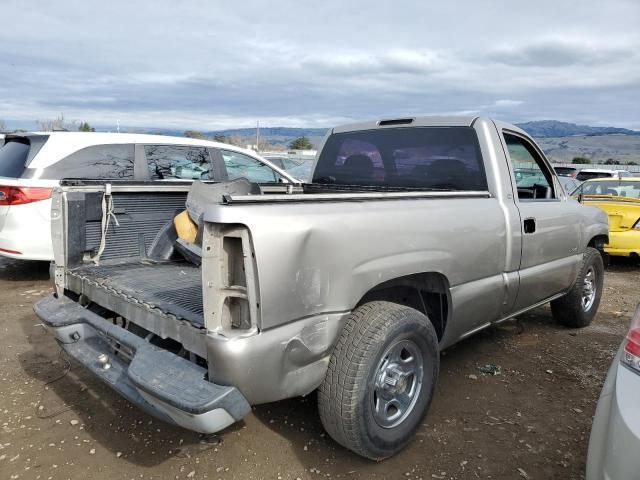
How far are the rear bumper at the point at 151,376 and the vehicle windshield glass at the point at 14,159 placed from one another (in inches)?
141

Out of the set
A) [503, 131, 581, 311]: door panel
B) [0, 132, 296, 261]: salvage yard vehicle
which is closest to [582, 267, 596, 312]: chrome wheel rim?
[503, 131, 581, 311]: door panel

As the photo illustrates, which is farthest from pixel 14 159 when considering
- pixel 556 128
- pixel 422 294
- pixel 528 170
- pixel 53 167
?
pixel 556 128

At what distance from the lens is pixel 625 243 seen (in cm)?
769

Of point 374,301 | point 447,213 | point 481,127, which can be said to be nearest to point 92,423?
point 374,301

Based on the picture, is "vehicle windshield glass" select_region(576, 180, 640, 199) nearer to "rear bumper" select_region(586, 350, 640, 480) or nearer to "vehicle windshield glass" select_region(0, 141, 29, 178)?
"rear bumper" select_region(586, 350, 640, 480)

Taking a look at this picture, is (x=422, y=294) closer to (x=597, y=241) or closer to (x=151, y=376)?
(x=151, y=376)

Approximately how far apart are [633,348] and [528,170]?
2.67 meters

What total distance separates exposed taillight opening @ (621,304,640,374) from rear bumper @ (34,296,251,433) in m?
1.49

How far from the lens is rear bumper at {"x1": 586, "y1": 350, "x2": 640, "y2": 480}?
161cm

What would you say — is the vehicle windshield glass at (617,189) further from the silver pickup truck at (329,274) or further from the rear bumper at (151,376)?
the rear bumper at (151,376)

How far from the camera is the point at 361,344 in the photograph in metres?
2.45


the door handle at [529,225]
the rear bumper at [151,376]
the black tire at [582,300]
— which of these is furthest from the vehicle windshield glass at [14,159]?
the black tire at [582,300]

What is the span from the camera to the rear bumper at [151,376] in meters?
2.04

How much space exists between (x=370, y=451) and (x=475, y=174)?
6.85ft
